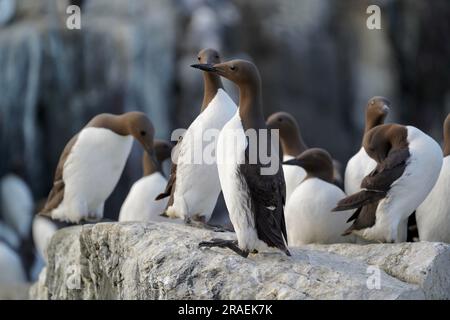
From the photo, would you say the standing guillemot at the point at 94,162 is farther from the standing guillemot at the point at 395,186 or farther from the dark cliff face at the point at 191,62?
the dark cliff face at the point at 191,62

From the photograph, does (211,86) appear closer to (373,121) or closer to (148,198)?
(373,121)

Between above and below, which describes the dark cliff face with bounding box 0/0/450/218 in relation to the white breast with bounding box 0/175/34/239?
above

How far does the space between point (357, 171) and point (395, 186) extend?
1.17 metres

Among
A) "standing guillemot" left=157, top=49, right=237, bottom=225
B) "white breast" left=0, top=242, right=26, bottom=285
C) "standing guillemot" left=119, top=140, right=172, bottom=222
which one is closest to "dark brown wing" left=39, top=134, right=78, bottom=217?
"standing guillemot" left=119, top=140, right=172, bottom=222

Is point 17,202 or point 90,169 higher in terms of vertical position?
point 90,169

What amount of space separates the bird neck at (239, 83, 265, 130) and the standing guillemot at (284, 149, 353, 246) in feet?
6.12

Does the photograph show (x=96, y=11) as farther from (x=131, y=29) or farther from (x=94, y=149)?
(x=94, y=149)

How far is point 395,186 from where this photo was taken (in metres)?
7.72

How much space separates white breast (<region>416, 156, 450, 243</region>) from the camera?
26.9 ft

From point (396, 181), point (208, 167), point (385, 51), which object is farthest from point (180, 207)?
point (385, 51)

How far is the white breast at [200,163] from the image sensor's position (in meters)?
7.70

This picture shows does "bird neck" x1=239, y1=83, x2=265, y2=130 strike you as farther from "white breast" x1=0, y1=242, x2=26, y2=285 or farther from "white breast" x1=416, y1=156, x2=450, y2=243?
"white breast" x1=0, y1=242, x2=26, y2=285

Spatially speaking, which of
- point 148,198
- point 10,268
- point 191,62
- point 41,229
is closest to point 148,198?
point 148,198

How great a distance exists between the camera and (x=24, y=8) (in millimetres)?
18906
